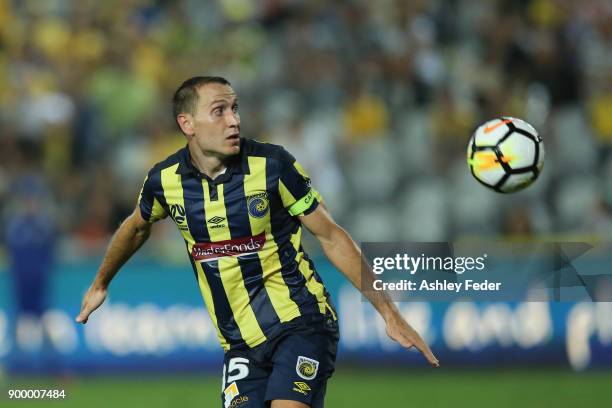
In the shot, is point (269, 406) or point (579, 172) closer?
point (269, 406)

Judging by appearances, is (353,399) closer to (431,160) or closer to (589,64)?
(431,160)

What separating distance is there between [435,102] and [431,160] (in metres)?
0.77

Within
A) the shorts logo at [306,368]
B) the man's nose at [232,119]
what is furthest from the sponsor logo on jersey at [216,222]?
the shorts logo at [306,368]

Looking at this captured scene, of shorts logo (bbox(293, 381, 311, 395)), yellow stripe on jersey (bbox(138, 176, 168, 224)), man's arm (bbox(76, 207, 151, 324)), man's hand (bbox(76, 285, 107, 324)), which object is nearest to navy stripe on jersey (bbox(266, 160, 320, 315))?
shorts logo (bbox(293, 381, 311, 395))

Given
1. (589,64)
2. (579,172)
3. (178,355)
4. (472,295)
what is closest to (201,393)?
(178,355)

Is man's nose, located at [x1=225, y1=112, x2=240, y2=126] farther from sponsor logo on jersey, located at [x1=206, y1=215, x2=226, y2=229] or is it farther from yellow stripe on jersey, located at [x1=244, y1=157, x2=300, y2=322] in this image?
sponsor logo on jersey, located at [x1=206, y1=215, x2=226, y2=229]

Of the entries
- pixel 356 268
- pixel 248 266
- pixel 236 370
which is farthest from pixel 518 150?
pixel 236 370

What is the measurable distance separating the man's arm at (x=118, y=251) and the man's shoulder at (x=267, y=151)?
670mm

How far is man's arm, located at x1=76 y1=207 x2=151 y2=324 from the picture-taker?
18.5ft

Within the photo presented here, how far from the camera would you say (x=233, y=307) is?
540 cm

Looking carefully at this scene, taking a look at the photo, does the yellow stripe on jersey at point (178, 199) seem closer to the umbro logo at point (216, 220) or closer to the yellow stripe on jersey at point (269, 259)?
the umbro logo at point (216, 220)

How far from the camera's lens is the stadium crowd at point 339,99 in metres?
11.8

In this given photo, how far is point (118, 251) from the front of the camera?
5.69 meters

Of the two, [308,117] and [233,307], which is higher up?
[308,117]
